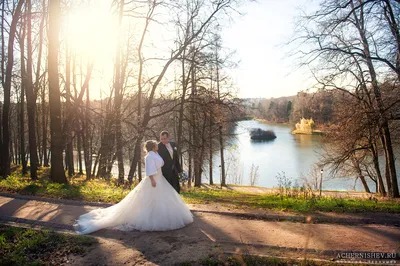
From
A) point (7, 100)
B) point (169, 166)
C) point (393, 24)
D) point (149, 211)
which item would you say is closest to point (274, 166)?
point (393, 24)

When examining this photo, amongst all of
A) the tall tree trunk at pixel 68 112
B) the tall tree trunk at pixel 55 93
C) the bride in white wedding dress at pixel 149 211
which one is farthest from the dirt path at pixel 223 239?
the tall tree trunk at pixel 68 112

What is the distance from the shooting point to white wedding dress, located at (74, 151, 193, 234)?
19.4ft

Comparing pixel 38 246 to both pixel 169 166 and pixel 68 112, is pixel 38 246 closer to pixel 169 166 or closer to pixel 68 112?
pixel 169 166

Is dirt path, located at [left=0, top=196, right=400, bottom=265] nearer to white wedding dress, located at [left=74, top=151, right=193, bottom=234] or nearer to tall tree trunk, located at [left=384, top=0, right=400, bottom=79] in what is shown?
white wedding dress, located at [left=74, top=151, right=193, bottom=234]

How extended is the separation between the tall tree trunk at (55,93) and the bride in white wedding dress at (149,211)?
5412mm

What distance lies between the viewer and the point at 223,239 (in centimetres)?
545

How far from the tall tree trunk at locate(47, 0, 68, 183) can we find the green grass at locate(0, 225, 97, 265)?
5.42 m

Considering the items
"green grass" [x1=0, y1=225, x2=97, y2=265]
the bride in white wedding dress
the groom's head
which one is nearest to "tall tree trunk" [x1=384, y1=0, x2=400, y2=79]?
the groom's head

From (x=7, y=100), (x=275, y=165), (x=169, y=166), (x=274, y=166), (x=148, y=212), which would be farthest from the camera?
(x=275, y=165)

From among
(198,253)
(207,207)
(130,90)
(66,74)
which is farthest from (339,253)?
(66,74)

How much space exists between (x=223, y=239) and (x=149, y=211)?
1.54m

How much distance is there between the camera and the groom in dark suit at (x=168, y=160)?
7.06 meters

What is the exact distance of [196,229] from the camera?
6.02 metres

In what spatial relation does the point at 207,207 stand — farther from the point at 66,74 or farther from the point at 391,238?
the point at 66,74
